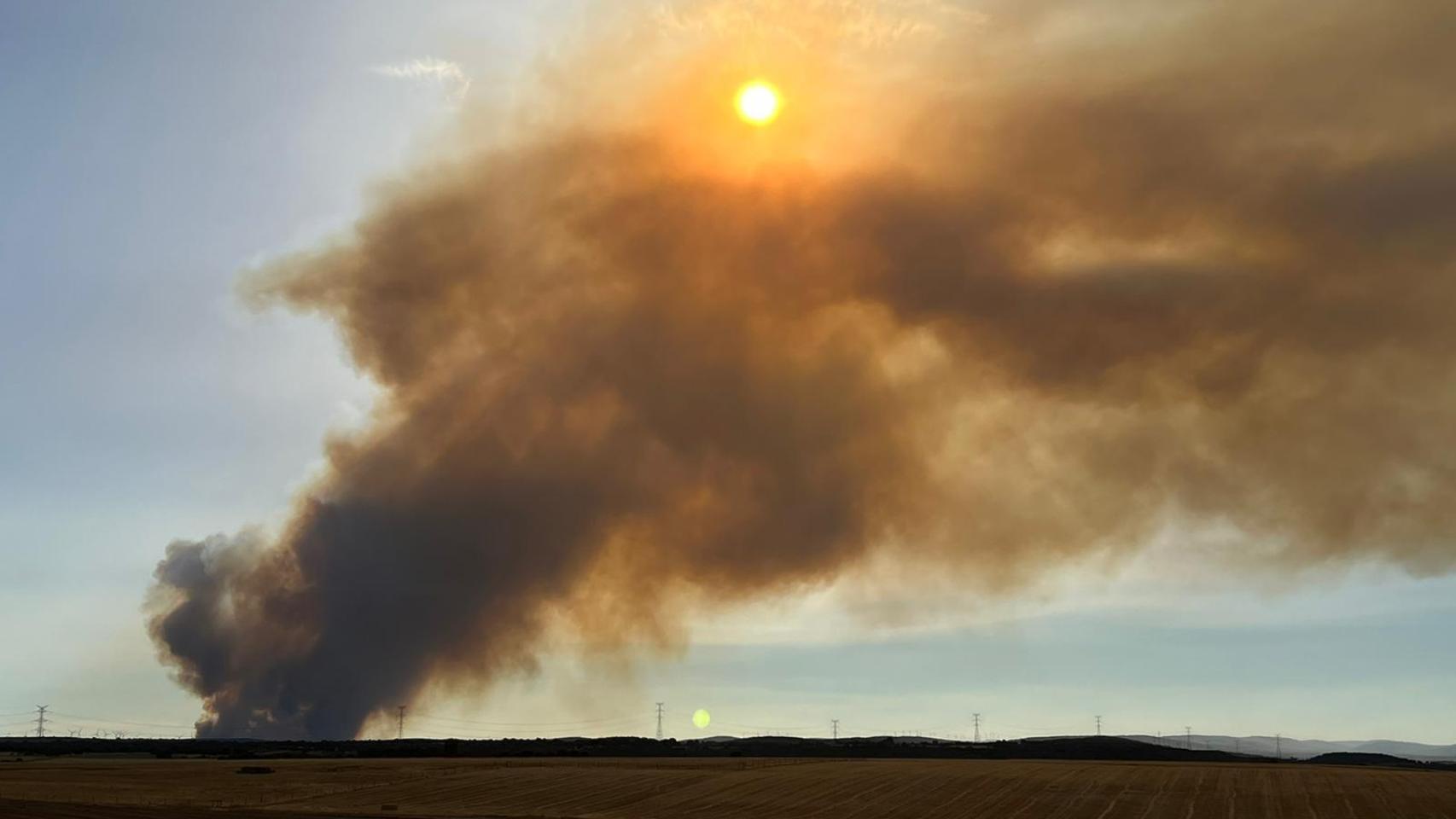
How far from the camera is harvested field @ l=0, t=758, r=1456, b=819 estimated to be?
94.4m


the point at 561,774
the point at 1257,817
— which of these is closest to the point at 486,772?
the point at 561,774

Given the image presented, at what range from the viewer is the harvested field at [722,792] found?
310 feet

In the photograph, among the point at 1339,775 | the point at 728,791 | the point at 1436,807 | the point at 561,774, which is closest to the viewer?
the point at 1436,807

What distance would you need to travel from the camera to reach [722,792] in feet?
380

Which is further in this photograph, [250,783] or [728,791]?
[250,783]

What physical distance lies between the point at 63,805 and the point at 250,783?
1248 inches

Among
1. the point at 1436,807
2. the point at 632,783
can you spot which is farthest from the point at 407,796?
the point at 1436,807

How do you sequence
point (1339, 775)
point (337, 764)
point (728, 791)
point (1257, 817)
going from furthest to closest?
point (337, 764)
point (1339, 775)
point (728, 791)
point (1257, 817)

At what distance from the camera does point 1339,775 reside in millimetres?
146250

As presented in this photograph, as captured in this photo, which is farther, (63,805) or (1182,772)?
(1182,772)

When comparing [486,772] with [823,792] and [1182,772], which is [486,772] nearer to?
→ [823,792]

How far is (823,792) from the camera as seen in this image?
11431 cm

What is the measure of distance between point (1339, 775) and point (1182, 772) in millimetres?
18090

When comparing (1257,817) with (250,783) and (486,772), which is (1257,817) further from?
(250,783)
